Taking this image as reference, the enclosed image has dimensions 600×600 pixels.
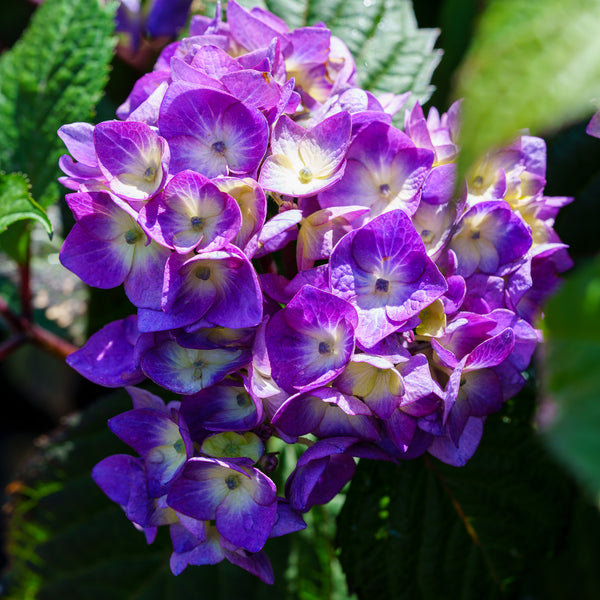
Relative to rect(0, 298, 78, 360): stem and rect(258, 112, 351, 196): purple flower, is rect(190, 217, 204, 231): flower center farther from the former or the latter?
rect(0, 298, 78, 360): stem

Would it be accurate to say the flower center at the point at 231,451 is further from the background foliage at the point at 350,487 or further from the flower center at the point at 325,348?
the background foliage at the point at 350,487

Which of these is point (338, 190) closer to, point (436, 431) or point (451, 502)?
point (436, 431)

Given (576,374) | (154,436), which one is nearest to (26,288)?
(154,436)

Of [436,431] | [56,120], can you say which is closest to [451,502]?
[436,431]

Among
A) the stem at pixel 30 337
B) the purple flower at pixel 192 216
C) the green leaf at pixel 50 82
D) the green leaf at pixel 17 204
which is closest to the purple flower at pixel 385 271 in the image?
the purple flower at pixel 192 216

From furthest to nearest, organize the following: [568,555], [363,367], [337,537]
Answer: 1. [568,555]
2. [337,537]
3. [363,367]

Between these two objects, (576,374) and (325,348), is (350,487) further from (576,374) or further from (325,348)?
(576,374)

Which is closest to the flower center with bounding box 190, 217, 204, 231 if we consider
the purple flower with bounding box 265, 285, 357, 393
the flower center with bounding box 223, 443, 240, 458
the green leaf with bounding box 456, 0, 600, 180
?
the purple flower with bounding box 265, 285, 357, 393
